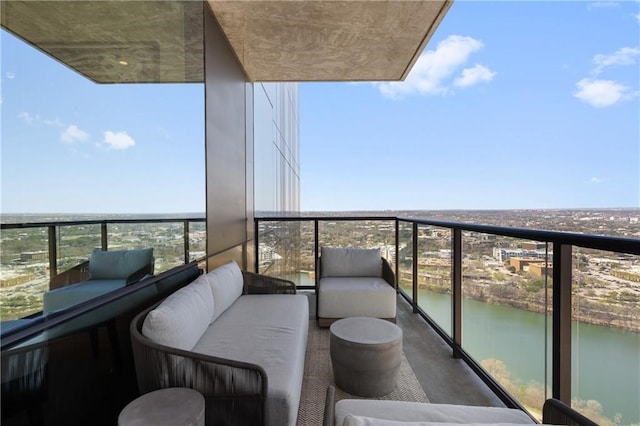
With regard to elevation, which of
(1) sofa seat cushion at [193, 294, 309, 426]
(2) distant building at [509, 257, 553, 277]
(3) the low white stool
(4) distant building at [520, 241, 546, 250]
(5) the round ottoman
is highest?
(4) distant building at [520, 241, 546, 250]

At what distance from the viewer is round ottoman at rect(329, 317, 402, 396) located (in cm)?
191

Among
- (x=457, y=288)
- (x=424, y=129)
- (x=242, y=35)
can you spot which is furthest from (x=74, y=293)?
(x=424, y=129)

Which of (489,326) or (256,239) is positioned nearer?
(489,326)

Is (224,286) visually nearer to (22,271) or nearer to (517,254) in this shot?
(22,271)

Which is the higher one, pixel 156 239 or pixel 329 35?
pixel 329 35

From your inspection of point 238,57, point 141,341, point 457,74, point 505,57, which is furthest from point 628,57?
point 141,341

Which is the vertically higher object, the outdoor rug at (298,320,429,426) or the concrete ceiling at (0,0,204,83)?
the concrete ceiling at (0,0,204,83)

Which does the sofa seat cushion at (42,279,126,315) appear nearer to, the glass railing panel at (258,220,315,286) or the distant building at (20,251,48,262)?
the distant building at (20,251,48,262)

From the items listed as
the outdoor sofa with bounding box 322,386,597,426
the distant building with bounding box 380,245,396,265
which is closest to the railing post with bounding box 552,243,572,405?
the outdoor sofa with bounding box 322,386,597,426

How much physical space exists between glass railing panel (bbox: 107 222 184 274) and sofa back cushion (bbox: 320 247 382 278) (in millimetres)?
1839

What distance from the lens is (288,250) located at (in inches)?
193

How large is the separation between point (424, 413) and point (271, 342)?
3.41ft

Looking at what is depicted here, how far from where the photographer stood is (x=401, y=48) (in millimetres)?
3430

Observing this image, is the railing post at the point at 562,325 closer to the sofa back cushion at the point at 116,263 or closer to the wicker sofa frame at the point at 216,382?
the wicker sofa frame at the point at 216,382
